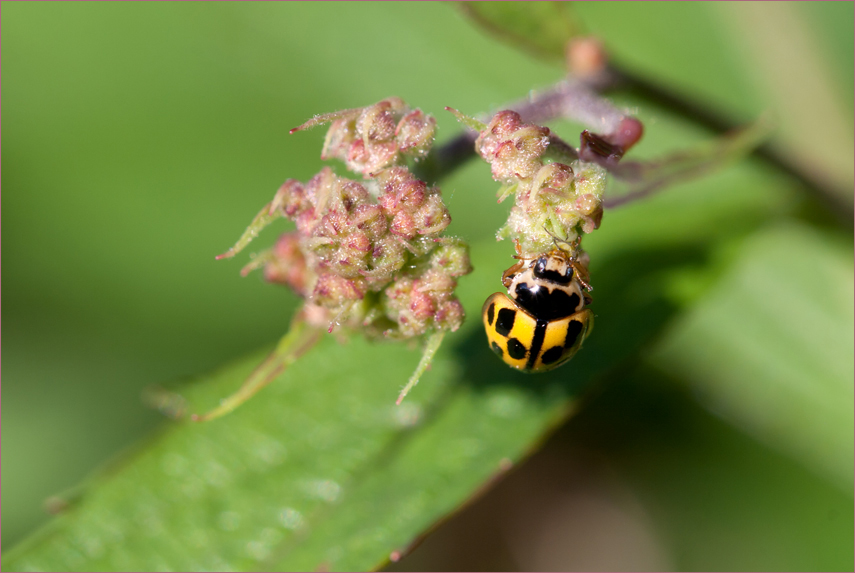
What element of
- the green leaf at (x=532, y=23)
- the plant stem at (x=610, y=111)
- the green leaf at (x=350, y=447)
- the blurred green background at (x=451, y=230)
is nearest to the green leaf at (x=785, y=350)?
the blurred green background at (x=451, y=230)

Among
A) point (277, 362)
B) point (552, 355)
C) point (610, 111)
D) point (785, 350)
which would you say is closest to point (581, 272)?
point (552, 355)

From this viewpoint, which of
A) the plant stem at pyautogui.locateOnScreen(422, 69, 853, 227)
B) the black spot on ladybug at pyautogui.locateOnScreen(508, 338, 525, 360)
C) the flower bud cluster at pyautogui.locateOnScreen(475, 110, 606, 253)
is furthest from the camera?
the plant stem at pyautogui.locateOnScreen(422, 69, 853, 227)

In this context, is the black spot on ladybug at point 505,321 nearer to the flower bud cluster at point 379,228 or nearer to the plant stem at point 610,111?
the flower bud cluster at point 379,228

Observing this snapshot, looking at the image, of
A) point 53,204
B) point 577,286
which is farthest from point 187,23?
point 577,286

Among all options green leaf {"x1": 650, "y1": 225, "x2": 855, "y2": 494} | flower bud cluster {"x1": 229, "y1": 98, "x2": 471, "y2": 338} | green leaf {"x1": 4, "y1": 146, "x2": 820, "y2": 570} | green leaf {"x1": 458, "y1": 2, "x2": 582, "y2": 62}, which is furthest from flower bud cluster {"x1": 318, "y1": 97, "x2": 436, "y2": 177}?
green leaf {"x1": 650, "y1": 225, "x2": 855, "y2": 494}

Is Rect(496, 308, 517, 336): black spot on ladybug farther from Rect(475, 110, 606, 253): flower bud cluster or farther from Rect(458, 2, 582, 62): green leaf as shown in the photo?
Rect(458, 2, 582, 62): green leaf

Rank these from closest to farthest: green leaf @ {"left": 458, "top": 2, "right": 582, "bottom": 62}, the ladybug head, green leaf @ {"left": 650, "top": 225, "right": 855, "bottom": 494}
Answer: the ladybug head, green leaf @ {"left": 458, "top": 2, "right": 582, "bottom": 62}, green leaf @ {"left": 650, "top": 225, "right": 855, "bottom": 494}

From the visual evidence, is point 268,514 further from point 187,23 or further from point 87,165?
point 187,23

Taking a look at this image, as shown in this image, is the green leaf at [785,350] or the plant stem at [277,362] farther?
the green leaf at [785,350]
